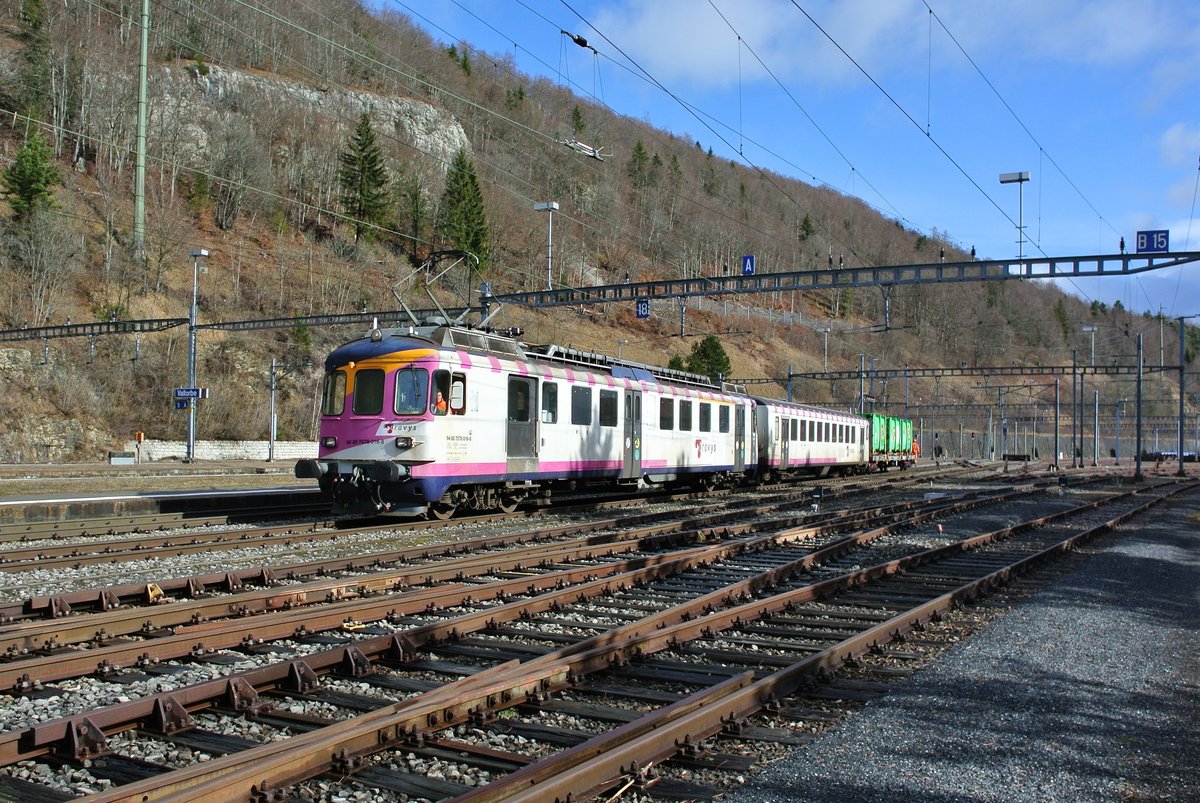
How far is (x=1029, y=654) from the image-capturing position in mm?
7859

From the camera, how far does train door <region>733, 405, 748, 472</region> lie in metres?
27.8

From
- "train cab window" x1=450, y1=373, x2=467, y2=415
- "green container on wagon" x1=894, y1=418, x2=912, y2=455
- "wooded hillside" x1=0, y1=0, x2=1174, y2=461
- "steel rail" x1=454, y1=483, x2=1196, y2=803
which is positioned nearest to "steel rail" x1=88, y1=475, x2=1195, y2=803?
"steel rail" x1=454, y1=483, x2=1196, y2=803

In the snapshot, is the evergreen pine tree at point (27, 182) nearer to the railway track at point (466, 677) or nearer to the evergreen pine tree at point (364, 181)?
the evergreen pine tree at point (364, 181)

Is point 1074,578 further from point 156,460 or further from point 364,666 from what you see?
point 156,460

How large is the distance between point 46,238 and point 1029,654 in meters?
52.6

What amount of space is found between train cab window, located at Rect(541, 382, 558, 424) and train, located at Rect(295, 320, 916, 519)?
0.07 ft

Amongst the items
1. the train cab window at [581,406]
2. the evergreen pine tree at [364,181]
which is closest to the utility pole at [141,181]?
the evergreen pine tree at [364,181]

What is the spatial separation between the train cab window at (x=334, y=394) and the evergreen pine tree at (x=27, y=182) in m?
43.1

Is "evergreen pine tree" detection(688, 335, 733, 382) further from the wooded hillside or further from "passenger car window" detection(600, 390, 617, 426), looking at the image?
"passenger car window" detection(600, 390, 617, 426)

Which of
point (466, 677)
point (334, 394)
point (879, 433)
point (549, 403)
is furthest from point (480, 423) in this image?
point (879, 433)

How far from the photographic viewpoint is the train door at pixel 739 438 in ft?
91.1

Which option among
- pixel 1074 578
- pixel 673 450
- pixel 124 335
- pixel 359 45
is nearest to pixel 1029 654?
pixel 1074 578

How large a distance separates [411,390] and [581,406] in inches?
189

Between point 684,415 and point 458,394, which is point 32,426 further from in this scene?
point 458,394
